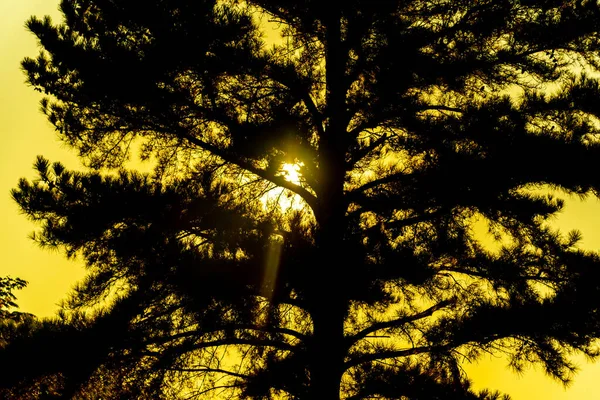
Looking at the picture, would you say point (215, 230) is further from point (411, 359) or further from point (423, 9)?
point (423, 9)

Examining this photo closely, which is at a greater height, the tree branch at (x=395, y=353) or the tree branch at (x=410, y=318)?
the tree branch at (x=410, y=318)

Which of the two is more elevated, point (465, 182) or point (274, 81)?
point (274, 81)

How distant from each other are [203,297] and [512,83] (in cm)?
348

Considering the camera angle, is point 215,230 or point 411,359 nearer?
point 215,230

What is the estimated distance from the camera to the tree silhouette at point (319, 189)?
4.18 metres

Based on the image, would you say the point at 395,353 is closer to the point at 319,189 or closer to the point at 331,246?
the point at 331,246

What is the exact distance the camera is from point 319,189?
491 cm

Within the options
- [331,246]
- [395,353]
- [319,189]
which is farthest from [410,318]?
[319,189]

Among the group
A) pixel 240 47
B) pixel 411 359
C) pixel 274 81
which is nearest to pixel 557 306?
pixel 411 359

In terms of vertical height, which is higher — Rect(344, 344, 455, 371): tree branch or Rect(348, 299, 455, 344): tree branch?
Rect(348, 299, 455, 344): tree branch

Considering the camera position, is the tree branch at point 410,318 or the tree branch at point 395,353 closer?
the tree branch at point 395,353

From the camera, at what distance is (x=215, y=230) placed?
4434 mm

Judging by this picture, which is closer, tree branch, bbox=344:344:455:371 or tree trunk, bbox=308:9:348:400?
tree trunk, bbox=308:9:348:400

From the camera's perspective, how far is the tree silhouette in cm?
418
